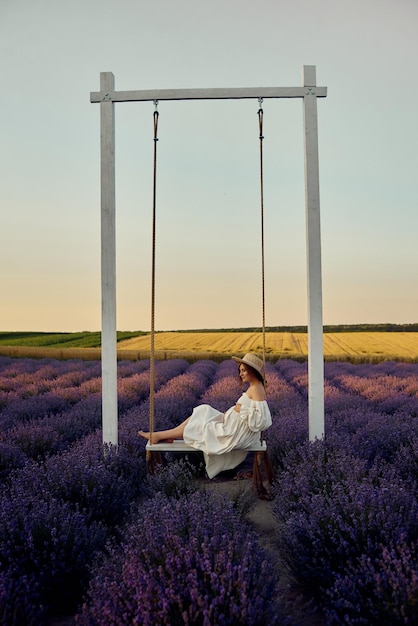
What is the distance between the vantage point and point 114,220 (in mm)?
4496

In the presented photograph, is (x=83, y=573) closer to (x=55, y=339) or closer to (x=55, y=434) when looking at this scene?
(x=55, y=434)

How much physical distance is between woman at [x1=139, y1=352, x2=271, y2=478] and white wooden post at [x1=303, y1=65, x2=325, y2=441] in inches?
14.8

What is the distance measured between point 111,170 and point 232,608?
324 cm

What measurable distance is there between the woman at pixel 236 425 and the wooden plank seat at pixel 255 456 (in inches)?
2.2

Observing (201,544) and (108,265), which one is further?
(108,265)

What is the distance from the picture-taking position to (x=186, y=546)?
230cm

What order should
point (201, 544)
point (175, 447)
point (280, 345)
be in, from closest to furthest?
point (201, 544), point (175, 447), point (280, 345)

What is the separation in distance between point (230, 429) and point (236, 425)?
5 cm

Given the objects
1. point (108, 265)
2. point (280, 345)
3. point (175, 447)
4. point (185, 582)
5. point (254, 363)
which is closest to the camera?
point (185, 582)

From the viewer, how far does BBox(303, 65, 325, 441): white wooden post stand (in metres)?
4.45

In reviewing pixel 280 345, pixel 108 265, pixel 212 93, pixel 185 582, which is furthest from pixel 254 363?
pixel 280 345

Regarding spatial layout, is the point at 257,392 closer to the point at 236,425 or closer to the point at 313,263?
the point at 236,425

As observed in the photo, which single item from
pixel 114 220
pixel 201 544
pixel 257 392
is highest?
pixel 114 220

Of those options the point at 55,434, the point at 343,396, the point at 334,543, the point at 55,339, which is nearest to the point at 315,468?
the point at 334,543
